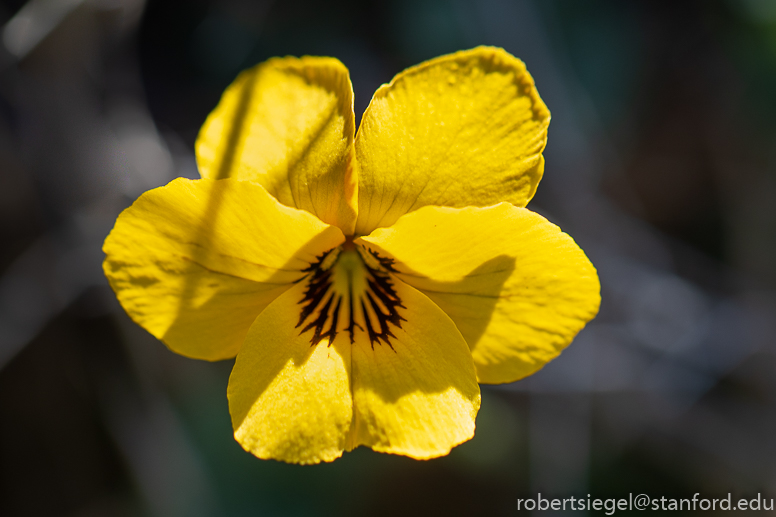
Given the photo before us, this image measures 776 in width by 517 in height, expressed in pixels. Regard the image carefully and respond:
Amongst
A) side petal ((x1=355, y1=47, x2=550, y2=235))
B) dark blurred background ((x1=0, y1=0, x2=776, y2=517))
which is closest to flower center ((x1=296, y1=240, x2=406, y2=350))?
side petal ((x1=355, y1=47, x2=550, y2=235))

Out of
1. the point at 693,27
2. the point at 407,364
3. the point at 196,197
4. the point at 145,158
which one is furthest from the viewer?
the point at 693,27

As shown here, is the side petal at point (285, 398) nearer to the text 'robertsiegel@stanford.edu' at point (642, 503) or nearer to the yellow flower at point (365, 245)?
the yellow flower at point (365, 245)

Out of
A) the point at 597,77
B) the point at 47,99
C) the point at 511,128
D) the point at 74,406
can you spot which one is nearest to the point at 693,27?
the point at 597,77

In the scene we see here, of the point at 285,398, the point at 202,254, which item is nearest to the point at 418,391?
the point at 285,398

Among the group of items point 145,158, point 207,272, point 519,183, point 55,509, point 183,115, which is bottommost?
point 55,509

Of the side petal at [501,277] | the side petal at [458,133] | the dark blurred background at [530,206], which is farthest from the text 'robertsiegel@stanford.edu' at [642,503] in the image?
the side petal at [458,133]

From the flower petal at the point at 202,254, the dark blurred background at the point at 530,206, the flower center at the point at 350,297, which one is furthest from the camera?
the dark blurred background at the point at 530,206

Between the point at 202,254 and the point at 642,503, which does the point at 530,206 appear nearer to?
the point at 642,503

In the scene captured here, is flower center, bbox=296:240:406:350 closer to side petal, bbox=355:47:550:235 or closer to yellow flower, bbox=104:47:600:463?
yellow flower, bbox=104:47:600:463

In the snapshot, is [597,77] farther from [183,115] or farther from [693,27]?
[183,115]
